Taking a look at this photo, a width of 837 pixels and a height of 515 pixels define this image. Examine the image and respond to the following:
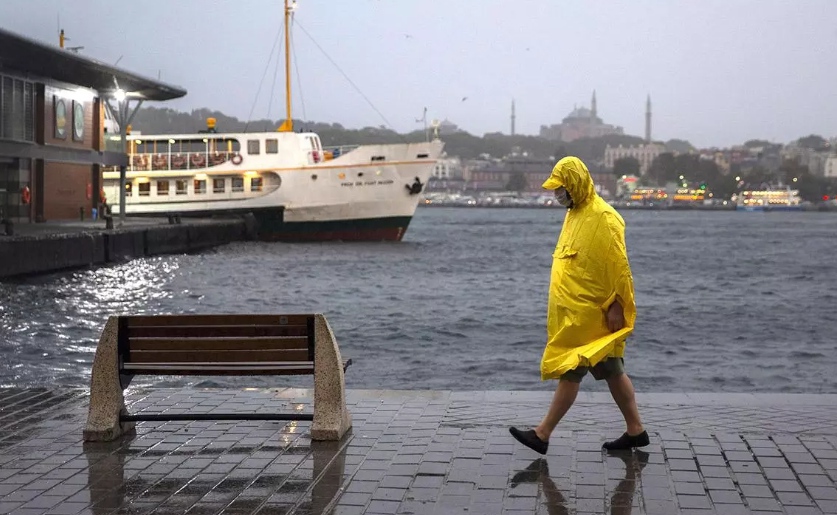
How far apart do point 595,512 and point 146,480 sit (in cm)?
206

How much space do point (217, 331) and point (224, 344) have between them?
0.08m

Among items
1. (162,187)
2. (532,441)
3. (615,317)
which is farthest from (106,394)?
(162,187)

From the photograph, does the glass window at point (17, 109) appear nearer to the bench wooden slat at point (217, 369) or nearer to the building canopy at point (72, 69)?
the building canopy at point (72, 69)

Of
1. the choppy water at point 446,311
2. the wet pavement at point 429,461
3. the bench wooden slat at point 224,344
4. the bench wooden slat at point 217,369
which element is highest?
the bench wooden slat at point 224,344

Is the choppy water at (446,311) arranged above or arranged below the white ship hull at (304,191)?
below

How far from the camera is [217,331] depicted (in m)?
6.50

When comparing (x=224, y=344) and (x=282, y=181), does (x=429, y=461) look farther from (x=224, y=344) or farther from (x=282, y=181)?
(x=282, y=181)

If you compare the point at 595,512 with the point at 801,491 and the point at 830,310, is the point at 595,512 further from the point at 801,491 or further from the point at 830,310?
the point at 830,310

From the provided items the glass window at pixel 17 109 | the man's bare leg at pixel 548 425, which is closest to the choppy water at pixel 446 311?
the man's bare leg at pixel 548 425

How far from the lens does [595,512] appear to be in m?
5.04

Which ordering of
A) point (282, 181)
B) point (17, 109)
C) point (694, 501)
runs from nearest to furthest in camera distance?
point (694, 501), point (17, 109), point (282, 181)

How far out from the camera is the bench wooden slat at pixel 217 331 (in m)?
6.45

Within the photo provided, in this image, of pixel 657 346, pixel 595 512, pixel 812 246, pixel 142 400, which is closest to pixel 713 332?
pixel 657 346

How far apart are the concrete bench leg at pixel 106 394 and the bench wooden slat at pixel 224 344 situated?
18 cm
